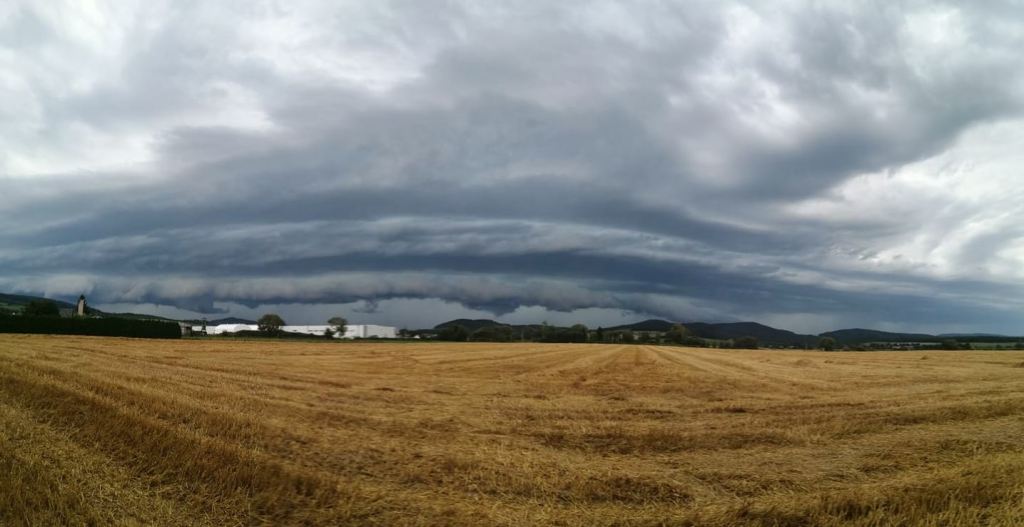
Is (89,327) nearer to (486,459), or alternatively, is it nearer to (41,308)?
(41,308)

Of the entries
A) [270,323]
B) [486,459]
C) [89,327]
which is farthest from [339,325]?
[486,459]

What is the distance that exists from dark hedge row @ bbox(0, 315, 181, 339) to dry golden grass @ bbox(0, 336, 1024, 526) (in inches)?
2324

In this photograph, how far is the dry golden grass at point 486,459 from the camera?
5.69 metres

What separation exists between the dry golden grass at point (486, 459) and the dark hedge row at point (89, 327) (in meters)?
59.0

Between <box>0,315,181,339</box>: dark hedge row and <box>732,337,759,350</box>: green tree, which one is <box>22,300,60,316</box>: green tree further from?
<box>732,337,759,350</box>: green tree

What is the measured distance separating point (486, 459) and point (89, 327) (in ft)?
251

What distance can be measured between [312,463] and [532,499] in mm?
2946

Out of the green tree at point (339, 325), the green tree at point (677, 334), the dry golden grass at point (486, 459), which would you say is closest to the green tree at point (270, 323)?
the green tree at point (339, 325)

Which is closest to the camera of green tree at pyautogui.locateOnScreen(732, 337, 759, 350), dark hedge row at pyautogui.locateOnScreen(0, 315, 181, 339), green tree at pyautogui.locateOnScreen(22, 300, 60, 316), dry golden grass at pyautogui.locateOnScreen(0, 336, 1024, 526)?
dry golden grass at pyautogui.locateOnScreen(0, 336, 1024, 526)

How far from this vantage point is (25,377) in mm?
11930

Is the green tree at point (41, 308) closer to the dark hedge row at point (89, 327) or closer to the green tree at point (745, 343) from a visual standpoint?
the dark hedge row at point (89, 327)

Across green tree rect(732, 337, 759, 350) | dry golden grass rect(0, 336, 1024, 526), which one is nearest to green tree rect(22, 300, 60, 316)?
dry golden grass rect(0, 336, 1024, 526)

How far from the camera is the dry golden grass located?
569cm

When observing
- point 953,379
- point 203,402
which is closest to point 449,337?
point 953,379
